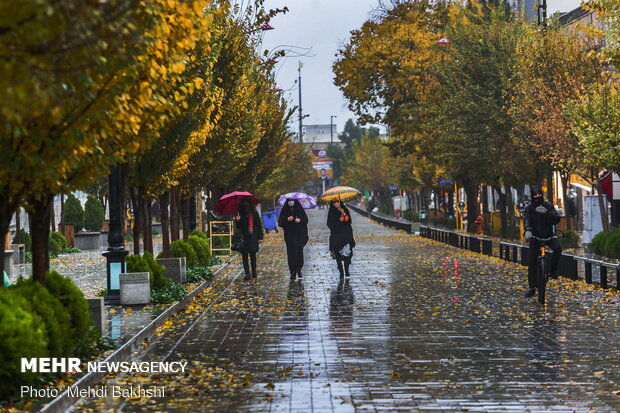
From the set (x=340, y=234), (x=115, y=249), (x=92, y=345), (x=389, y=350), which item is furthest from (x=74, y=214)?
(x=389, y=350)

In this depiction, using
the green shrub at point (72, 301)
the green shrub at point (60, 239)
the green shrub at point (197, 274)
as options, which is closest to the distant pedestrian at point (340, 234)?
the green shrub at point (197, 274)

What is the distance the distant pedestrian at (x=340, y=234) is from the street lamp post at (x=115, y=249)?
667cm

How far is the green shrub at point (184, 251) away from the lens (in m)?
25.0

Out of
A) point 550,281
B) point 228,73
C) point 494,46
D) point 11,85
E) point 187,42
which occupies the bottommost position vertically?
point 550,281

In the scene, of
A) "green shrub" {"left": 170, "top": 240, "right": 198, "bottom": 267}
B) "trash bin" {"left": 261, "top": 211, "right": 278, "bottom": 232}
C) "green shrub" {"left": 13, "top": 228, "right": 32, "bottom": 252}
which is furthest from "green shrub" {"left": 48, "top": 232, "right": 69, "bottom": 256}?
"trash bin" {"left": 261, "top": 211, "right": 278, "bottom": 232}

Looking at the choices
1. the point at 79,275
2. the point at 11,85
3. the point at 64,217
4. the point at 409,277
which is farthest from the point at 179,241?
the point at 64,217

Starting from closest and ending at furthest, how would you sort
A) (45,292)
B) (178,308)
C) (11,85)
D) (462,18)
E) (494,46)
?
(11,85)
(45,292)
(178,308)
(494,46)
(462,18)

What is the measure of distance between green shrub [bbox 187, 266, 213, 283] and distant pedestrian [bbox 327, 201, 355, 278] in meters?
2.74

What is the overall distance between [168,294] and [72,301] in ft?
23.3

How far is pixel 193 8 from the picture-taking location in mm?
10516

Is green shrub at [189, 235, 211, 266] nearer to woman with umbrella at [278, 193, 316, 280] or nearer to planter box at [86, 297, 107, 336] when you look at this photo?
woman with umbrella at [278, 193, 316, 280]

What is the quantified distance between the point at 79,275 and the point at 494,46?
20442mm

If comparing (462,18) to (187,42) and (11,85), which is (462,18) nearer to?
(187,42)

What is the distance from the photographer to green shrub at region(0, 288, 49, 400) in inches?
351
